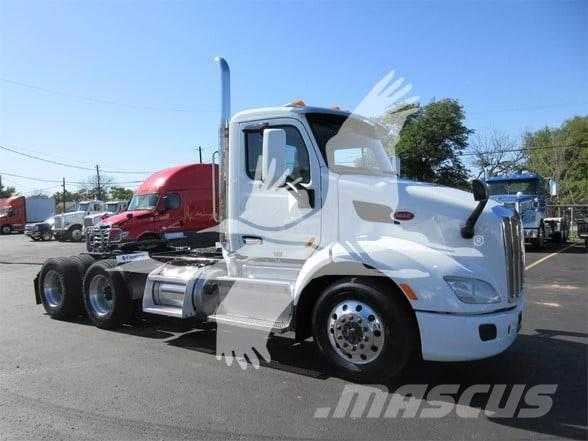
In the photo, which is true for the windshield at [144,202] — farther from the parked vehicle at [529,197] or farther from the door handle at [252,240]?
the parked vehicle at [529,197]

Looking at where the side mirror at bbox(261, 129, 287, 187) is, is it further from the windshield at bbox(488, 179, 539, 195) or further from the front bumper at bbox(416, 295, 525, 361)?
the windshield at bbox(488, 179, 539, 195)

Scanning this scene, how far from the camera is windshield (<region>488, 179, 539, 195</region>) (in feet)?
66.7

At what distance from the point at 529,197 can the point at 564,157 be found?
40.0m

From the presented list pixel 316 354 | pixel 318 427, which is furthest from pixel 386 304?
pixel 316 354

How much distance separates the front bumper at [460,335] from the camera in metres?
4.29

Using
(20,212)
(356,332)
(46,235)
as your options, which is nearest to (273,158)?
(356,332)

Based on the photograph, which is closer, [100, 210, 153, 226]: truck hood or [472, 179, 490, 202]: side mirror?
[472, 179, 490, 202]: side mirror

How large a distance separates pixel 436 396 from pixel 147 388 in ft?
8.78

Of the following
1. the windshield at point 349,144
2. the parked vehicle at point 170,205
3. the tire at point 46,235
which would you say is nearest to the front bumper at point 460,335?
the windshield at point 349,144

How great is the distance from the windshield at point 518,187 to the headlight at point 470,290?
17.3 metres

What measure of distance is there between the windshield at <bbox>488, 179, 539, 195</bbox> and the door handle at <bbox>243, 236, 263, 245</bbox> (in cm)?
1694

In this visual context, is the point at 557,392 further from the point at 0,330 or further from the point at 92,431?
the point at 0,330

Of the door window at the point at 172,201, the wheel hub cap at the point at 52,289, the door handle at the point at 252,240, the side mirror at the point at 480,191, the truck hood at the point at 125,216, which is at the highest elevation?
the door window at the point at 172,201

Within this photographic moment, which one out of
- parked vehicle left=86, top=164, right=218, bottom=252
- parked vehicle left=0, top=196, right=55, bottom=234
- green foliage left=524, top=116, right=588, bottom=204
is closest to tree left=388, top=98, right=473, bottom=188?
parked vehicle left=86, top=164, right=218, bottom=252
